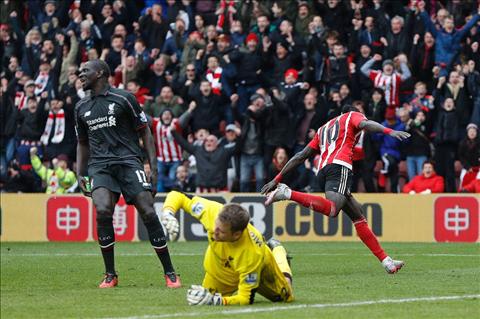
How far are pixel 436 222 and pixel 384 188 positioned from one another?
5.22ft

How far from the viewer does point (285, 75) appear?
24000mm

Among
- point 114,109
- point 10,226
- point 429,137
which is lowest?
point 10,226

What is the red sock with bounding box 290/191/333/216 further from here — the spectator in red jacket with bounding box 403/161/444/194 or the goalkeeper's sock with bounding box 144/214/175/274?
the spectator in red jacket with bounding box 403/161/444/194

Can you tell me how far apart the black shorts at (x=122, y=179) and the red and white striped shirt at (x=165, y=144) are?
11419 mm

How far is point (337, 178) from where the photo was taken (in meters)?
14.6

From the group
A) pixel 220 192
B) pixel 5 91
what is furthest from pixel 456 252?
pixel 5 91

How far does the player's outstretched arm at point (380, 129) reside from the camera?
44.1 ft

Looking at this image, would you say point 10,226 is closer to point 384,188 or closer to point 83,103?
point 384,188

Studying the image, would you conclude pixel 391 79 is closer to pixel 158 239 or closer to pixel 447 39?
pixel 447 39

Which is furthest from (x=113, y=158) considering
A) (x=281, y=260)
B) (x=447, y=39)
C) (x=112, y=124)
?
(x=447, y=39)

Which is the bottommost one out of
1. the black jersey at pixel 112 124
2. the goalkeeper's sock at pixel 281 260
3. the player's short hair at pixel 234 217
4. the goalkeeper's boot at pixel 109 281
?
the goalkeeper's boot at pixel 109 281

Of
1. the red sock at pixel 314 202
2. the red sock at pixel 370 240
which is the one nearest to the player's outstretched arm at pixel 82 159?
the red sock at pixel 314 202

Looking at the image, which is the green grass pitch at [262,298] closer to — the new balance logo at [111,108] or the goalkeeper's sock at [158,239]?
the goalkeeper's sock at [158,239]

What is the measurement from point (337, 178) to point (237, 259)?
186 inches
